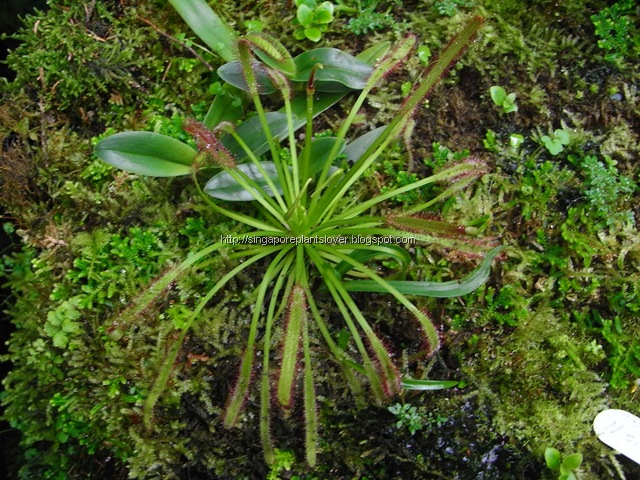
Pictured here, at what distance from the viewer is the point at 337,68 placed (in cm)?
172

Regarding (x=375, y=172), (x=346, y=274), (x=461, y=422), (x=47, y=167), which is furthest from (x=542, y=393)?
(x=47, y=167)

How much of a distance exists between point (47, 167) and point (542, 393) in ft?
5.83

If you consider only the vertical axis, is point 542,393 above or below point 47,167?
below

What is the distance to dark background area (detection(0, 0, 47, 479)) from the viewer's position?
6.49 feet

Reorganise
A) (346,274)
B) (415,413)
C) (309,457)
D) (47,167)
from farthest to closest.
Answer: (47,167)
(346,274)
(415,413)
(309,457)

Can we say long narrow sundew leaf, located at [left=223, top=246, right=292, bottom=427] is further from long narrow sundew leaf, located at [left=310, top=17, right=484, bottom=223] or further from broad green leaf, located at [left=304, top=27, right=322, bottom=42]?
broad green leaf, located at [left=304, top=27, right=322, bottom=42]

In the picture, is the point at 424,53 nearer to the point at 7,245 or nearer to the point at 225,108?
the point at 225,108

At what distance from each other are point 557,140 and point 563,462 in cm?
103

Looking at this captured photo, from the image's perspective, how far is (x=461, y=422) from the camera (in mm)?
1601

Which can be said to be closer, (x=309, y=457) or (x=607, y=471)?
(x=309, y=457)

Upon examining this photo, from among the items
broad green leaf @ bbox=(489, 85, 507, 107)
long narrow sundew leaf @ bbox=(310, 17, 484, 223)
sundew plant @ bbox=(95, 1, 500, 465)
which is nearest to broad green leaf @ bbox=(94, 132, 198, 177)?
sundew plant @ bbox=(95, 1, 500, 465)

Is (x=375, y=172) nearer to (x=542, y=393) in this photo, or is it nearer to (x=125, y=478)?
(x=542, y=393)

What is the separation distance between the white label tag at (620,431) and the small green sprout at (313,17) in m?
1.52

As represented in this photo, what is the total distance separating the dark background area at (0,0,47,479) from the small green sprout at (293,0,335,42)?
98 cm
